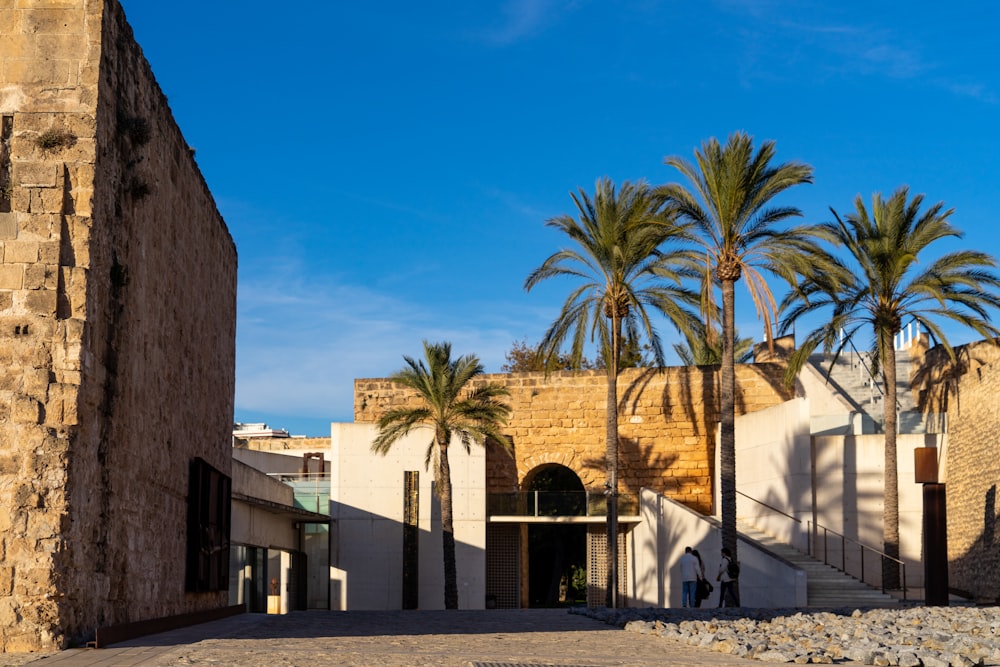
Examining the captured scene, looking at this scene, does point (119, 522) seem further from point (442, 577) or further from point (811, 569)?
point (442, 577)

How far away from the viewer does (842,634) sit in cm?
1248

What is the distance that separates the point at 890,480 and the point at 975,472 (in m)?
1.93

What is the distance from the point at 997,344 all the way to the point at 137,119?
783 inches

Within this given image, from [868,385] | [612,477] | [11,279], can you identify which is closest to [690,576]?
[612,477]

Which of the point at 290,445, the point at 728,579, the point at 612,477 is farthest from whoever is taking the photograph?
the point at 290,445

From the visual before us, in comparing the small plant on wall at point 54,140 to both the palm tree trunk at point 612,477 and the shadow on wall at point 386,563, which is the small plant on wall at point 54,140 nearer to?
the palm tree trunk at point 612,477

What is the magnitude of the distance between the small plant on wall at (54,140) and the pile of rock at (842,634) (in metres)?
7.17

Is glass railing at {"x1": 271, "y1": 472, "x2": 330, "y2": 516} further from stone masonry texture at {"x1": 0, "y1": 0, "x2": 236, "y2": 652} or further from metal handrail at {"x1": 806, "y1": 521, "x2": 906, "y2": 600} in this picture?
stone masonry texture at {"x1": 0, "y1": 0, "x2": 236, "y2": 652}

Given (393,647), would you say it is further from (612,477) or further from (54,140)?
(612,477)

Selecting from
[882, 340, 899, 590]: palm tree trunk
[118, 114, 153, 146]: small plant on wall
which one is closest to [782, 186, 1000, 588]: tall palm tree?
[882, 340, 899, 590]: palm tree trunk

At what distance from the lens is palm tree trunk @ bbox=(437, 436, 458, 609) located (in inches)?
1181

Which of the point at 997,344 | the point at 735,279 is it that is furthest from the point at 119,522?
the point at 997,344

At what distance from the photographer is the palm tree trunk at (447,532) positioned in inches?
1181

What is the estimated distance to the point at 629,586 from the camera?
1282 inches
